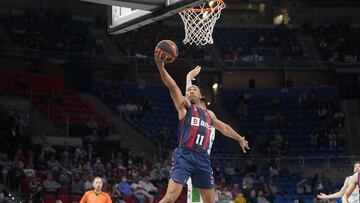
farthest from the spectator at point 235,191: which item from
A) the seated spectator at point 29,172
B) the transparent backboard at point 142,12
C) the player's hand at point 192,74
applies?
the player's hand at point 192,74

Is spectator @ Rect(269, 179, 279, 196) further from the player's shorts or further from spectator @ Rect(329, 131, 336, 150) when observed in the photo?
the player's shorts

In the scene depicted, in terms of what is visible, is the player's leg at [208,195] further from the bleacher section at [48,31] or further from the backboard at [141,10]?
the bleacher section at [48,31]

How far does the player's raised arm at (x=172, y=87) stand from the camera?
27.2 ft

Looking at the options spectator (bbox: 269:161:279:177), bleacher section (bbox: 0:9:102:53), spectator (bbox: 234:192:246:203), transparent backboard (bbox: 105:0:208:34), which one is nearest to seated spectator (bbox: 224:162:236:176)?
spectator (bbox: 269:161:279:177)

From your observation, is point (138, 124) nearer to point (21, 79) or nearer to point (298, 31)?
point (21, 79)

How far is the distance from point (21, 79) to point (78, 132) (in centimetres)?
377

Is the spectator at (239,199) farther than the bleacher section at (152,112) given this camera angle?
No

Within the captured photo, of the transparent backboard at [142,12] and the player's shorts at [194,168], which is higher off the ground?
the transparent backboard at [142,12]

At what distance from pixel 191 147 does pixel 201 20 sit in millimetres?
6715

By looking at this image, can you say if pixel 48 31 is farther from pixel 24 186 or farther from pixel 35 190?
pixel 35 190

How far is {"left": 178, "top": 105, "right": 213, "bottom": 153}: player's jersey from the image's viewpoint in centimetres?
865

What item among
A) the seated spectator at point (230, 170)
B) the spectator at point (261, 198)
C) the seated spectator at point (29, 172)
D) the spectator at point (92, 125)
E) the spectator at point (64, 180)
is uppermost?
the spectator at point (92, 125)

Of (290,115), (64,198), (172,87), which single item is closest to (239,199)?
(64,198)

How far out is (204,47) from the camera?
34719 mm
